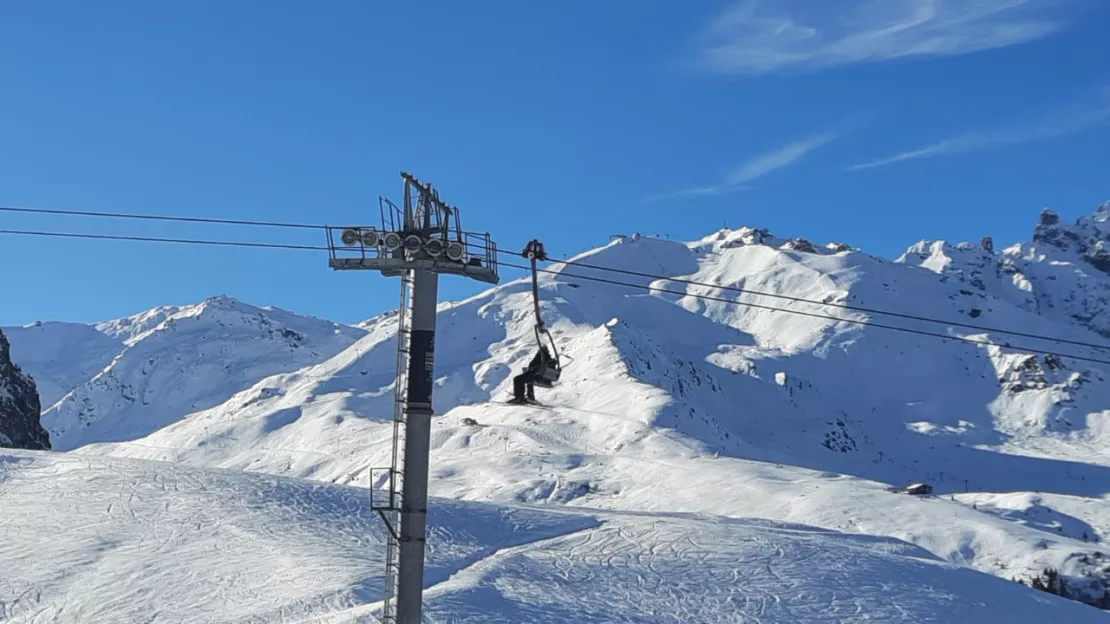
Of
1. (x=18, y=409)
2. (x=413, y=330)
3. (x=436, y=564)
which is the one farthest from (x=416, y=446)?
(x=18, y=409)

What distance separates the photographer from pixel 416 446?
2475 cm

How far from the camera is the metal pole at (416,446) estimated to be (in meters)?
24.3

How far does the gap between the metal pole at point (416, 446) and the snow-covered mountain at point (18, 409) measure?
8463cm

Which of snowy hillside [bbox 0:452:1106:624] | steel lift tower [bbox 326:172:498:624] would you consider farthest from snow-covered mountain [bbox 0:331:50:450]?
steel lift tower [bbox 326:172:498:624]

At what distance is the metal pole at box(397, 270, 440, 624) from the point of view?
24.3 metres

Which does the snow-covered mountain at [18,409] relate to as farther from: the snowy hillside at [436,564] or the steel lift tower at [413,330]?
the steel lift tower at [413,330]

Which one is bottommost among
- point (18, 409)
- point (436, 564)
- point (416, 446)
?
point (18, 409)

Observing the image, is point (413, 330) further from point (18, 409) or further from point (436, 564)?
point (18, 409)

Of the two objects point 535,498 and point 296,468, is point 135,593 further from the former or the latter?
point 296,468

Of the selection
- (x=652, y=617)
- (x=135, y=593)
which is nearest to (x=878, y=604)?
(x=652, y=617)

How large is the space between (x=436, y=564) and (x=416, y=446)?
86.8 ft

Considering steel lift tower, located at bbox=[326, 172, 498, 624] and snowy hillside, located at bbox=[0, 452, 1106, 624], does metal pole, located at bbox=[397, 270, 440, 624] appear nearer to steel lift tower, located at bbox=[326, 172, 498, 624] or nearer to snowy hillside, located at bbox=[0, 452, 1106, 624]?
steel lift tower, located at bbox=[326, 172, 498, 624]

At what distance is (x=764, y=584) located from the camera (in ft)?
165

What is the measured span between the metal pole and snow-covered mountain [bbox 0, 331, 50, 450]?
84626mm
